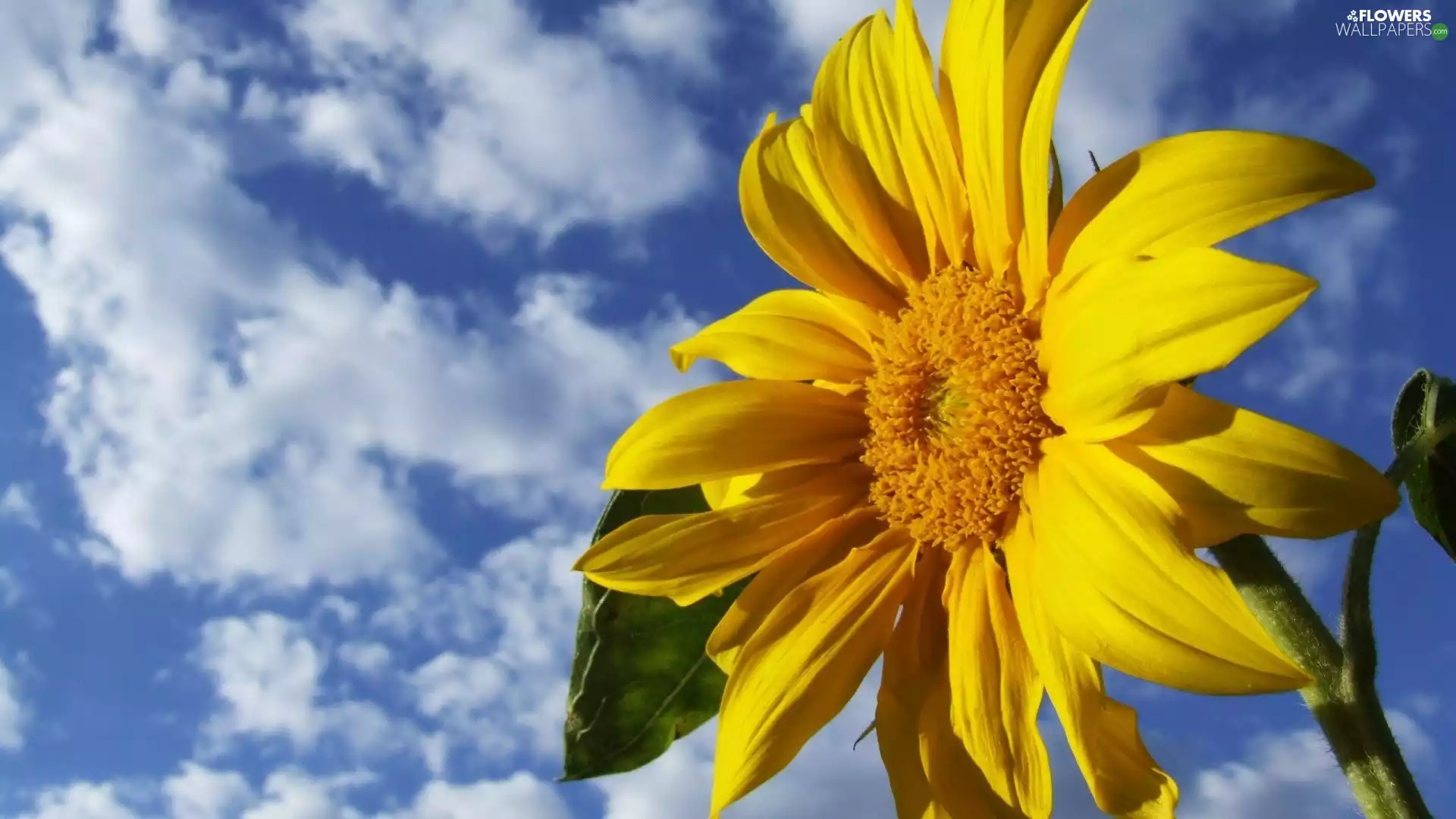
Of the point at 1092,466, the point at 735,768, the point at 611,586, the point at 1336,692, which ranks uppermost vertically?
the point at 611,586

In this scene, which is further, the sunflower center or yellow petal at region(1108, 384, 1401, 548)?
the sunflower center

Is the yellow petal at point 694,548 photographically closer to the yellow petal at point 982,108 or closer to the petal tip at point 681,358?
the petal tip at point 681,358

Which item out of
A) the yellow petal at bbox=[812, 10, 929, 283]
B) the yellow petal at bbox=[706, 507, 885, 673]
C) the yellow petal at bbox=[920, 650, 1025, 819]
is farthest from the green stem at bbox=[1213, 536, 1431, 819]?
the yellow petal at bbox=[812, 10, 929, 283]

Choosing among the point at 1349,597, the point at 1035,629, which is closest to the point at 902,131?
the point at 1035,629

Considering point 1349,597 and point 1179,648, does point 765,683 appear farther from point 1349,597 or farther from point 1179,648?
point 1349,597

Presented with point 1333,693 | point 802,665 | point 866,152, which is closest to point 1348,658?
point 1333,693

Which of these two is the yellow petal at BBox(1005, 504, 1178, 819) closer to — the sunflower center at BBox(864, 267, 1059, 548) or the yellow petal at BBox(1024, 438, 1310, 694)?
the yellow petal at BBox(1024, 438, 1310, 694)

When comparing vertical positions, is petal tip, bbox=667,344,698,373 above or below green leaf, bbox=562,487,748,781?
above
